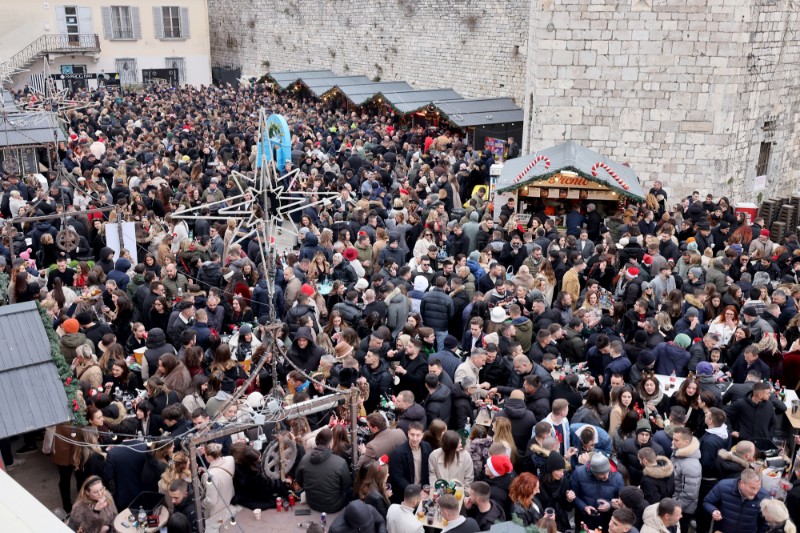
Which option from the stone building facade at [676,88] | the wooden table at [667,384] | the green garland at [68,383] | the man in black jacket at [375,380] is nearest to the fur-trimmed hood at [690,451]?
the wooden table at [667,384]

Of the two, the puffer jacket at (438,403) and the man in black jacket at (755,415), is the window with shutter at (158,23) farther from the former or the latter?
the man in black jacket at (755,415)

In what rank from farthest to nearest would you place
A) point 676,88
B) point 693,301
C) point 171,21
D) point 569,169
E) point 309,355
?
point 171,21 < point 676,88 < point 569,169 < point 693,301 < point 309,355

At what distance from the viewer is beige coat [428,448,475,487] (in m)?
6.32

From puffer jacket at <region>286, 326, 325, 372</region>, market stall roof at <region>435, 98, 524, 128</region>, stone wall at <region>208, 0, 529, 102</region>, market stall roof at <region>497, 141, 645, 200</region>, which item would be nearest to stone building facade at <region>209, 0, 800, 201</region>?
market stall roof at <region>497, 141, 645, 200</region>

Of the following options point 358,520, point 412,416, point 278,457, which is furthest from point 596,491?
point 278,457

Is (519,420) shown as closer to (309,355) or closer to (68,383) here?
(309,355)

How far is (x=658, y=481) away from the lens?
613 cm

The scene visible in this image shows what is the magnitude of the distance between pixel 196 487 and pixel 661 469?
135 inches

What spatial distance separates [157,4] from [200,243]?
2658 cm

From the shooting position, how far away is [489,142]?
1898 cm

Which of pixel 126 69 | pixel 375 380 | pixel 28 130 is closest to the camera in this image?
pixel 375 380

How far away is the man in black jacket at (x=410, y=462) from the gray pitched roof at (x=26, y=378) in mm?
2496

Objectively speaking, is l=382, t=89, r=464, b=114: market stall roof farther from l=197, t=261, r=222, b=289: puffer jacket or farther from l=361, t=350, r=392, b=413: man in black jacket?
l=361, t=350, r=392, b=413: man in black jacket

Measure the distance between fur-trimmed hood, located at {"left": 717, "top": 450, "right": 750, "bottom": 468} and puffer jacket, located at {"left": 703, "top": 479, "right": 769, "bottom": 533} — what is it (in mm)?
272
